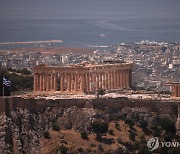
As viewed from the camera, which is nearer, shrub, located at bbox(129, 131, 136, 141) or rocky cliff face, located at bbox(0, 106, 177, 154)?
shrub, located at bbox(129, 131, 136, 141)

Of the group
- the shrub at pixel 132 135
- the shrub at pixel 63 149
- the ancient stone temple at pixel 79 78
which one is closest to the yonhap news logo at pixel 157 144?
the shrub at pixel 132 135

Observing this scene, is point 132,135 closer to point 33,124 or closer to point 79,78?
point 33,124

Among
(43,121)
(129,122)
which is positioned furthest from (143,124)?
(43,121)

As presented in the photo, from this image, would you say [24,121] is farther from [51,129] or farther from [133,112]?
[133,112]

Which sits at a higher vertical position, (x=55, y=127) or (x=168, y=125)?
(x=168, y=125)

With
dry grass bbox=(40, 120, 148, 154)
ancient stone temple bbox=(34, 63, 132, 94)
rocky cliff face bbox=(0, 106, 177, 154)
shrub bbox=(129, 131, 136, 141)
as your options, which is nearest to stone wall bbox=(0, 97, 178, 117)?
rocky cliff face bbox=(0, 106, 177, 154)

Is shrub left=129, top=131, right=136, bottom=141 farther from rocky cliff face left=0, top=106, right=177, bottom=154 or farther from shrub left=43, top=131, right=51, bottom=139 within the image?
shrub left=43, top=131, right=51, bottom=139
